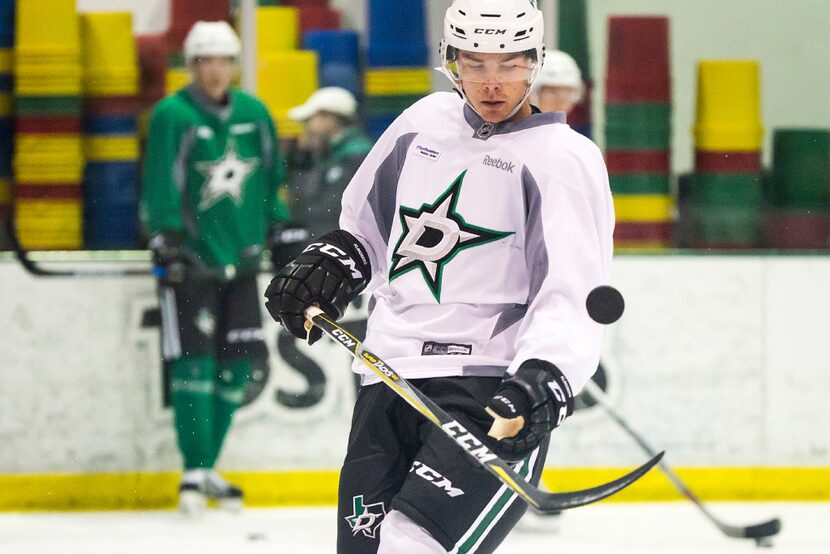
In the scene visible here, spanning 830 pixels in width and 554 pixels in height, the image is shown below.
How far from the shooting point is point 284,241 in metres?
4.68

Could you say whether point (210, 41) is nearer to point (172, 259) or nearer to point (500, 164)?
point (172, 259)

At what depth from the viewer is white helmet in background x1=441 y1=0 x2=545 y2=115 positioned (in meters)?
2.24

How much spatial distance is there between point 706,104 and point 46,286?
2.27m

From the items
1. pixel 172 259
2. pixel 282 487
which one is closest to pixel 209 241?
pixel 172 259

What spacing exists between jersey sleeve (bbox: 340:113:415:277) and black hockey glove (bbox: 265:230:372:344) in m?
0.04

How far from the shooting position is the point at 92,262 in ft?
15.5

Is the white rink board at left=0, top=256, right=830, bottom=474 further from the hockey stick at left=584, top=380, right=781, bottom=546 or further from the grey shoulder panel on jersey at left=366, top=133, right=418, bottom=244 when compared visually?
the grey shoulder panel on jersey at left=366, top=133, right=418, bottom=244

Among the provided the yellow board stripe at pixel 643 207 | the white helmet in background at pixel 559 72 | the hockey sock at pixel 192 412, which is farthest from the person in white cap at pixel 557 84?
the hockey sock at pixel 192 412

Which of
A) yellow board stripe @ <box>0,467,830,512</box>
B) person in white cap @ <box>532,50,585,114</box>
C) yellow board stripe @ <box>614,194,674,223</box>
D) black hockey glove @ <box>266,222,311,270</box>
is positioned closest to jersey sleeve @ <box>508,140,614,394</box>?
person in white cap @ <box>532,50,585,114</box>

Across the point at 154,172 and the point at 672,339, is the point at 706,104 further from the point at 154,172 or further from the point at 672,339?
the point at 154,172

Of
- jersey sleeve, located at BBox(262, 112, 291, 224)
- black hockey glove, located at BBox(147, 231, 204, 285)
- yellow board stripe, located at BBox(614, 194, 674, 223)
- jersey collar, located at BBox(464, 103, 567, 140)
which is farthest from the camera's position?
yellow board stripe, located at BBox(614, 194, 674, 223)

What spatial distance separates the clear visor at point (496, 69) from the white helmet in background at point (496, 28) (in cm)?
2

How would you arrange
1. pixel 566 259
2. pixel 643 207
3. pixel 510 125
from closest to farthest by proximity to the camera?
pixel 566 259
pixel 510 125
pixel 643 207

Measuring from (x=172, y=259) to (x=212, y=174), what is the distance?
29 centimetres
